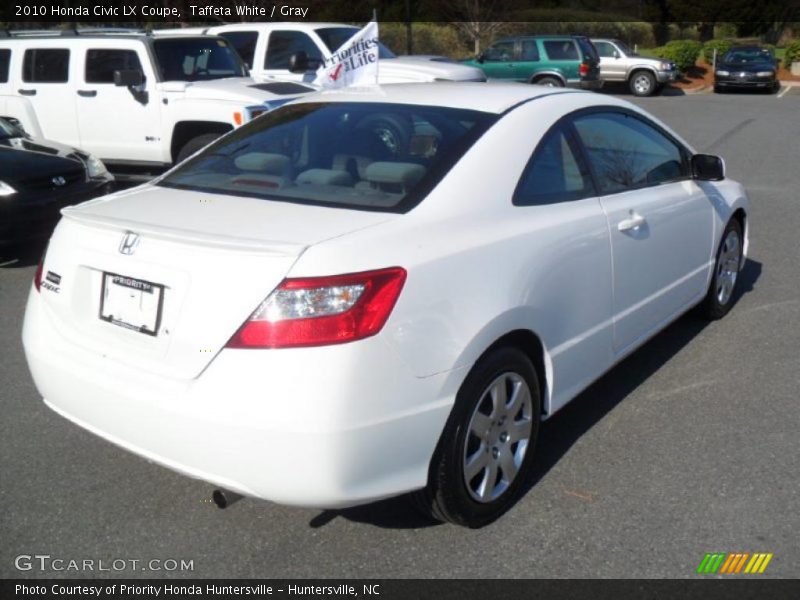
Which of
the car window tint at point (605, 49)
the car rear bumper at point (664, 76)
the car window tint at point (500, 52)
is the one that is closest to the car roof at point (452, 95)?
the car window tint at point (500, 52)

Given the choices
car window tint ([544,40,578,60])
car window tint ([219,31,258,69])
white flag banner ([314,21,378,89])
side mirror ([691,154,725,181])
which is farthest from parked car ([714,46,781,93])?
side mirror ([691,154,725,181])

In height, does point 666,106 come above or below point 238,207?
below

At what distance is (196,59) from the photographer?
10781mm

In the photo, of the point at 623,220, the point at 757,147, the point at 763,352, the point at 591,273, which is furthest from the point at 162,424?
the point at 757,147

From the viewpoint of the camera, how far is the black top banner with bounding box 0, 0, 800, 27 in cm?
2881

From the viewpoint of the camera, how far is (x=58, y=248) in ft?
11.6

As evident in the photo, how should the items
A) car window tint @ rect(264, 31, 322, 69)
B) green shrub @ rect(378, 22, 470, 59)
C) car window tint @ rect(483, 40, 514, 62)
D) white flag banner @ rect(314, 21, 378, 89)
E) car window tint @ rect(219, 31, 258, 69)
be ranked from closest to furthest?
1. white flag banner @ rect(314, 21, 378, 89)
2. car window tint @ rect(264, 31, 322, 69)
3. car window tint @ rect(219, 31, 258, 69)
4. car window tint @ rect(483, 40, 514, 62)
5. green shrub @ rect(378, 22, 470, 59)

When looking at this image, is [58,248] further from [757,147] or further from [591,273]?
[757,147]

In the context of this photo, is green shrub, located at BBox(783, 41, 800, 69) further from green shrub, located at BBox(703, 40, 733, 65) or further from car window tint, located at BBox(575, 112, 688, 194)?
car window tint, located at BBox(575, 112, 688, 194)

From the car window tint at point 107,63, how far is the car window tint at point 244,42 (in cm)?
274

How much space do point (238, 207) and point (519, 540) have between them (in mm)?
1666

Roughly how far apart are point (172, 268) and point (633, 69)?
27.5 m

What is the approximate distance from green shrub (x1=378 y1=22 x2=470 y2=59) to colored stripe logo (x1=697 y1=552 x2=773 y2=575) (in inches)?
1406

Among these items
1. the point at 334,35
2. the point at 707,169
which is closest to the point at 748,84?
the point at 334,35
